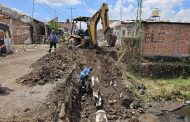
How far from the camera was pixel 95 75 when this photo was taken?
57.9ft

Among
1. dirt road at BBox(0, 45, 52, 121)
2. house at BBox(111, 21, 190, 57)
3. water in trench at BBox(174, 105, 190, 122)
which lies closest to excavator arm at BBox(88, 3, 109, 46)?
house at BBox(111, 21, 190, 57)

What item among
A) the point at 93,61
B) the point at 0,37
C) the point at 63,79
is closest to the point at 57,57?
the point at 93,61

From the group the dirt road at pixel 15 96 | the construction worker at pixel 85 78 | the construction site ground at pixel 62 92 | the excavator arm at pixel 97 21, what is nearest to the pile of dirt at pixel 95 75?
the construction site ground at pixel 62 92

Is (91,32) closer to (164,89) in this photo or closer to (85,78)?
(164,89)

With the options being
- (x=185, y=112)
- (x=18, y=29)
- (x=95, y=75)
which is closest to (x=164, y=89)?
(x=185, y=112)

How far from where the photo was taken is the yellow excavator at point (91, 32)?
875 inches

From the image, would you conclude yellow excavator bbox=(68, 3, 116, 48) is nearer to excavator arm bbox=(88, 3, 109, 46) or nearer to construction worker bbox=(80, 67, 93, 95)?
excavator arm bbox=(88, 3, 109, 46)

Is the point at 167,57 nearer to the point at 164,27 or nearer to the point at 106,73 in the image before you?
the point at 164,27

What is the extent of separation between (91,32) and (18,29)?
1764 centimetres

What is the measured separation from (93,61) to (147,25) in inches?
185

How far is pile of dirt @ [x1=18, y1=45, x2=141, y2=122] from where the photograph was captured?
13570 mm

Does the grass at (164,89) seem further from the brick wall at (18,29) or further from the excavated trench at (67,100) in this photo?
the brick wall at (18,29)

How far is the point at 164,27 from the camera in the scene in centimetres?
2228

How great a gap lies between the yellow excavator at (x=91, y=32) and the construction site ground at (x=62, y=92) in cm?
216
